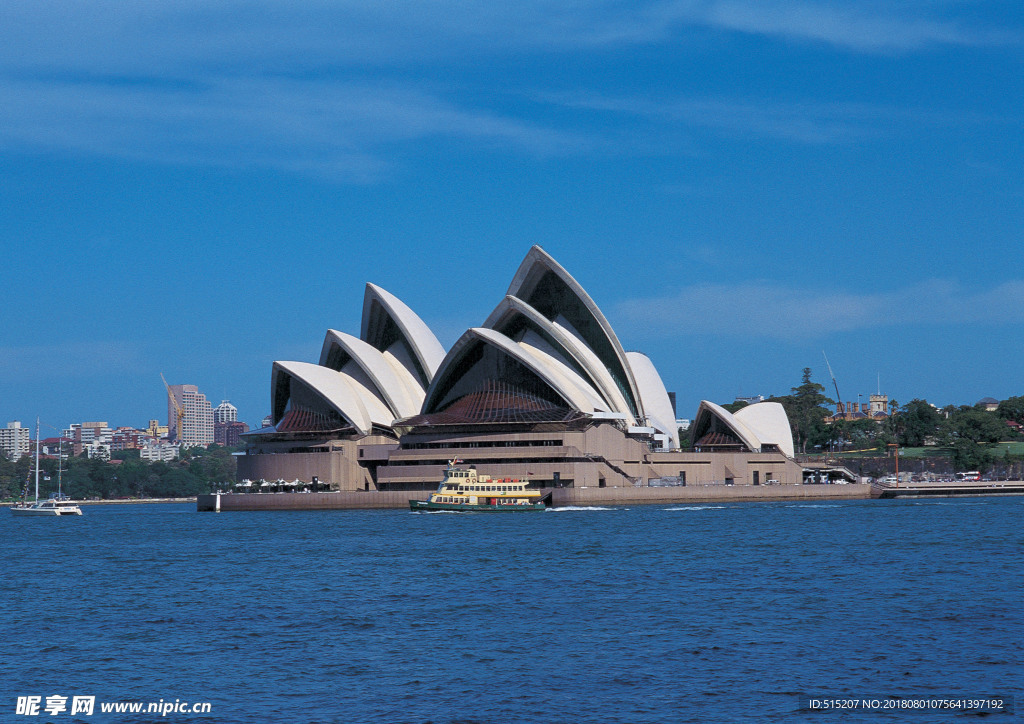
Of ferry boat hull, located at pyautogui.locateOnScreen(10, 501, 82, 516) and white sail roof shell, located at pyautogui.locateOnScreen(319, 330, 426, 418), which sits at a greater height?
white sail roof shell, located at pyautogui.locateOnScreen(319, 330, 426, 418)

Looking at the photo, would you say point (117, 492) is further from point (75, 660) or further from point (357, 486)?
point (75, 660)

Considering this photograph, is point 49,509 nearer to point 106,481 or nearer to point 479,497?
point 479,497

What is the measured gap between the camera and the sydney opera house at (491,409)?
3371 inches

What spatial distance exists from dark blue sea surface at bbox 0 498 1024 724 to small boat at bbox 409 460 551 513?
78.1ft

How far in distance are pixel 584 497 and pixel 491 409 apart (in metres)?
10.4

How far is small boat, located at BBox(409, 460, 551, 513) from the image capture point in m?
74.3

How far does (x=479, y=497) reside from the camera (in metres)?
74.8

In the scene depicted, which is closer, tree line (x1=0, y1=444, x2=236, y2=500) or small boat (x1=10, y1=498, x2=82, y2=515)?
small boat (x1=10, y1=498, x2=82, y2=515)

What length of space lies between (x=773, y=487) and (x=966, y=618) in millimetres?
64616

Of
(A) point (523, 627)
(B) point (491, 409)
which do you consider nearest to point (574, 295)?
(B) point (491, 409)

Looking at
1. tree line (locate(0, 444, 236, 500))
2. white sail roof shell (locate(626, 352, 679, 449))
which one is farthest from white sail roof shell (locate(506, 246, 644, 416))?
tree line (locate(0, 444, 236, 500))

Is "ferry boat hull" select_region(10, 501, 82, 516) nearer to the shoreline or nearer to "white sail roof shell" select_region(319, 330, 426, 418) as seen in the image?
"white sail roof shell" select_region(319, 330, 426, 418)

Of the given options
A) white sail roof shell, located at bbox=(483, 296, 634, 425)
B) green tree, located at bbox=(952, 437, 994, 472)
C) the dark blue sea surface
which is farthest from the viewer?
green tree, located at bbox=(952, 437, 994, 472)

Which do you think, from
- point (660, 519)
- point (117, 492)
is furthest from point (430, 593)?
point (117, 492)
